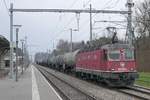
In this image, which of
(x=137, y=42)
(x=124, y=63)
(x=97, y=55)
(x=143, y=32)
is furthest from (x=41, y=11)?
(x=143, y=32)

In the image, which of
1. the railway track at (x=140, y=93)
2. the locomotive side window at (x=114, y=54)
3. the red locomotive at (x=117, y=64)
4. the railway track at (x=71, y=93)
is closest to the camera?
the railway track at (x=140, y=93)

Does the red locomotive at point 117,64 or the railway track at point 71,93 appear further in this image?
the red locomotive at point 117,64

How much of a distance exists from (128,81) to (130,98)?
25.7ft

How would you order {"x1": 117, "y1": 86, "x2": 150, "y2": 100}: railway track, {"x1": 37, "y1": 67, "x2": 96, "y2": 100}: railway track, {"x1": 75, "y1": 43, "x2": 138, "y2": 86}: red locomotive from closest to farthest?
{"x1": 117, "y1": 86, "x2": 150, "y2": 100}: railway track < {"x1": 37, "y1": 67, "x2": 96, "y2": 100}: railway track < {"x1": 75, "y1": 43, "x2": 138, "y2": 86}: red locomotive

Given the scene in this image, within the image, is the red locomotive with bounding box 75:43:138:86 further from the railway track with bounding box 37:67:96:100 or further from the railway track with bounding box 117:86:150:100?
the railway track with bounding box 117:86:150:100

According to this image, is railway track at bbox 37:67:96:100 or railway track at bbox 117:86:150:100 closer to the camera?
railway track at bbox 117:86:150:100

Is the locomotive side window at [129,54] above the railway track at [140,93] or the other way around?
above

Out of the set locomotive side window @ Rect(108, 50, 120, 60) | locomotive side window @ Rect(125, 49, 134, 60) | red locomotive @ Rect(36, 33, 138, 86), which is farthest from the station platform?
locomotive side window @ Rect(125, 49, 134, 60)

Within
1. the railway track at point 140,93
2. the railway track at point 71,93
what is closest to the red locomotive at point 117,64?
the railway track at point 71,93

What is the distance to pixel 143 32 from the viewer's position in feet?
220

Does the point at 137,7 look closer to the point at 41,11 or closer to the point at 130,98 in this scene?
the point at 41,11

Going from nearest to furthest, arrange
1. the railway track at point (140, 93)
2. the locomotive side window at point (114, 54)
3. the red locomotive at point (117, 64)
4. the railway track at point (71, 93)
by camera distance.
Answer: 1. the railway track at point (140, 93)
2. the railway track at point (71, 93)
3. the red locomotive at point (117, 64)
4. the locomotive side window at point (114, 54)

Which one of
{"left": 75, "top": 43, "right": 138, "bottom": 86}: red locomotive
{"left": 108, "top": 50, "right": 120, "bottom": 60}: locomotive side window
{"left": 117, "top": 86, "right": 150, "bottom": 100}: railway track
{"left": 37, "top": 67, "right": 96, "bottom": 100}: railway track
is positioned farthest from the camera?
{"left": 108, "top": 50, "right": 120, "bottom": 60}: locomotive side window

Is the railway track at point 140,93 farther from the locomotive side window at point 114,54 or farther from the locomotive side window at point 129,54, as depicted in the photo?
the locomotive side window at point 114,54
